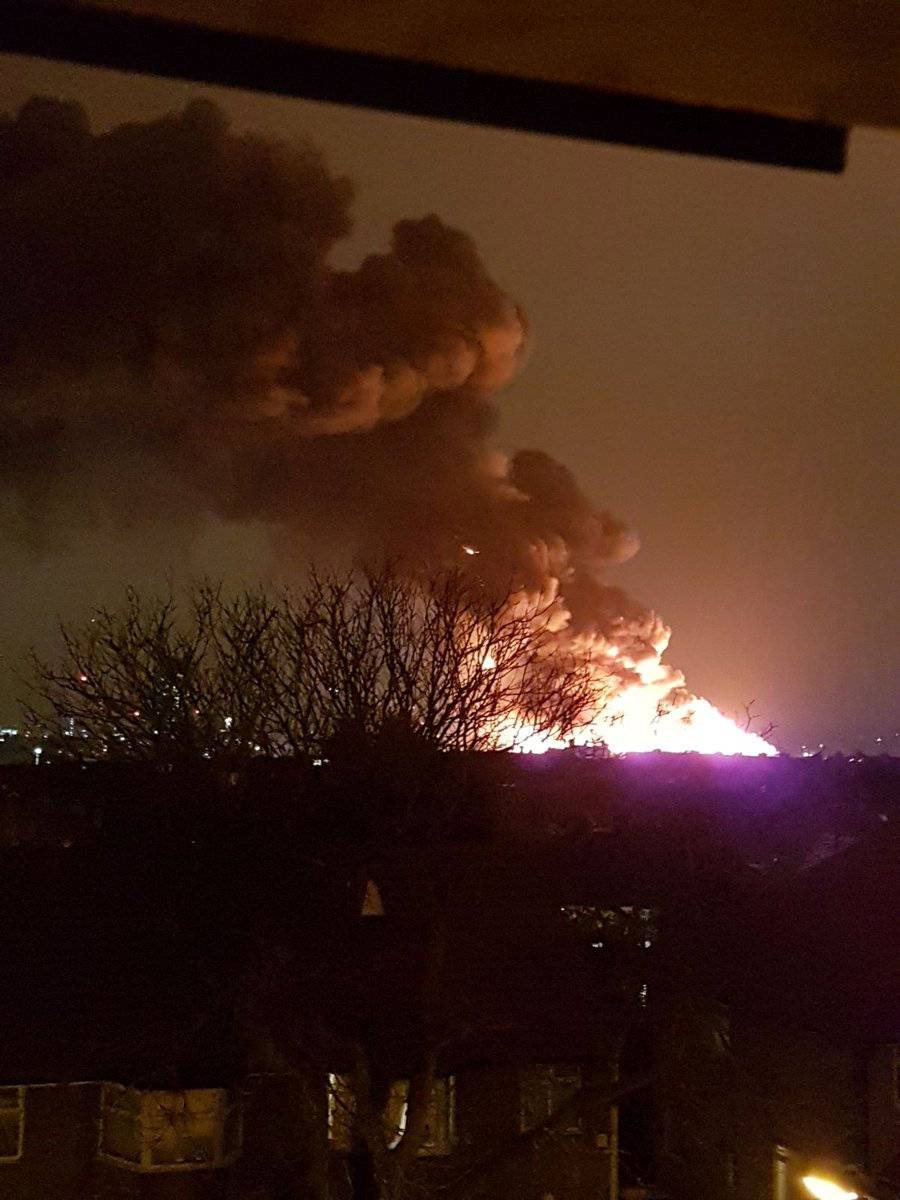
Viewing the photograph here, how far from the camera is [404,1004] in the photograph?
40.0 feet

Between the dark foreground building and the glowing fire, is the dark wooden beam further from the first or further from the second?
the glowing fire

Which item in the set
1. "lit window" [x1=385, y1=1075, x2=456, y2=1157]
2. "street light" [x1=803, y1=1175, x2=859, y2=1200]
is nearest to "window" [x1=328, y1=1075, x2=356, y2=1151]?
"lit window" [x1=385, y1=1075, x2=456, y2=1157]

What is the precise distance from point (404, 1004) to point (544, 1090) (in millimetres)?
1920

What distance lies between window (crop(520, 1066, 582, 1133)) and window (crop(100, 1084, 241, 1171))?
2.98m

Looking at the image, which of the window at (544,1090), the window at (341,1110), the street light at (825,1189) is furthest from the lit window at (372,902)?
the street light at (825,1189)

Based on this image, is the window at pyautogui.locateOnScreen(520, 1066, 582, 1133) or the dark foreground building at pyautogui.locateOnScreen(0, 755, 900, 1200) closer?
the dark foreground building at pyautogui.locateOnScreen(0, 755, 900, 1200)

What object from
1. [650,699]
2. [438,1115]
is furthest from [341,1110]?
[650,699]

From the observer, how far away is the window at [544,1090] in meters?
12.5

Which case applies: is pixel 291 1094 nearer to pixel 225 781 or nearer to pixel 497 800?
pixel 225 781

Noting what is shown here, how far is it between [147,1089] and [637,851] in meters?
7.79

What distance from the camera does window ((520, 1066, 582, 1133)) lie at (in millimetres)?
12469

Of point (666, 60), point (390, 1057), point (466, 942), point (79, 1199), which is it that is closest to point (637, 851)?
point (466, 942)

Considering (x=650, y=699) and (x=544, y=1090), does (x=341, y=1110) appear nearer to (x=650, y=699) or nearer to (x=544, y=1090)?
(x=544, y=1090)

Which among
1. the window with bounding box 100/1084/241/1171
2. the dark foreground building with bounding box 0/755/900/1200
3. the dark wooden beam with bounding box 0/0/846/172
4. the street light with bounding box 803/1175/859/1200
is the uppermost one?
the dark wooden beam with bounding box 0/0/846/172
